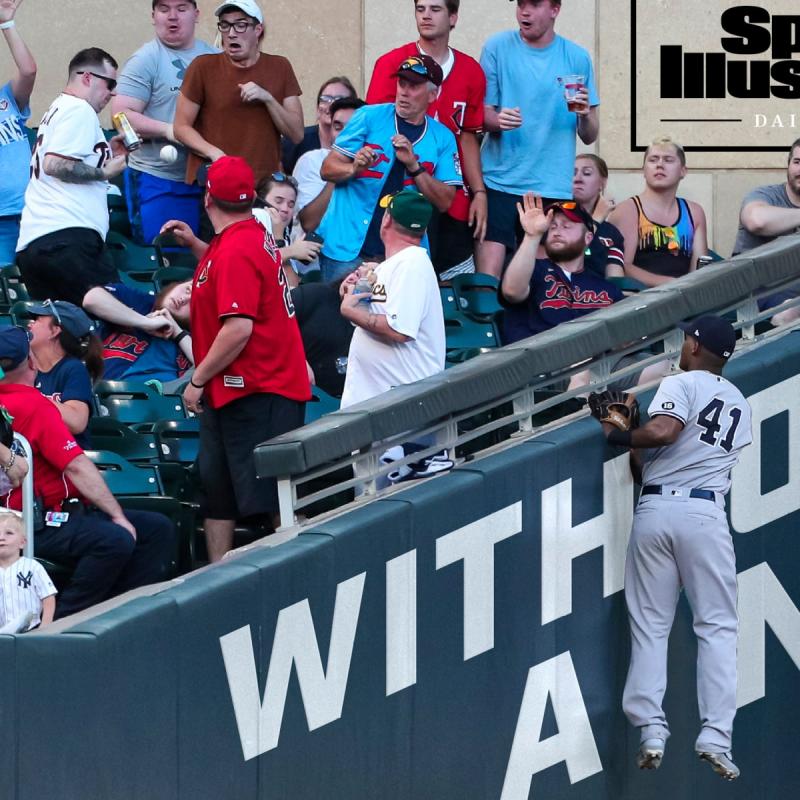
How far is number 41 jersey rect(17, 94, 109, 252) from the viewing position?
8.73 meters

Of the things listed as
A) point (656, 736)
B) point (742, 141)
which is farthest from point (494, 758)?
point (742, 141)

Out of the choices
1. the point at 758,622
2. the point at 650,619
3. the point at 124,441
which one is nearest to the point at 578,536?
the point at 650,619

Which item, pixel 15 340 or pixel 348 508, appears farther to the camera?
pixel 15 340

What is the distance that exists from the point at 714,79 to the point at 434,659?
285 inches

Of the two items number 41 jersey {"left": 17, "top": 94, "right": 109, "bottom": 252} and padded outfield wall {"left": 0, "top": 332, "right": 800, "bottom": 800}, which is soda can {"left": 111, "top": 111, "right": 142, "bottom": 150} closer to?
number 41 jersey {"left": 17, "top": 94, "right": 109, "bottom": 252}

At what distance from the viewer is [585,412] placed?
700cm

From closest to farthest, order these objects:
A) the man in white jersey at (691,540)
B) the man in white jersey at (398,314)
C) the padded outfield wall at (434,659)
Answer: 1. the padded outfield wall at (434,659)
2. the man in white jersey at (691,540)
3. the man in white jersey at (398,314)

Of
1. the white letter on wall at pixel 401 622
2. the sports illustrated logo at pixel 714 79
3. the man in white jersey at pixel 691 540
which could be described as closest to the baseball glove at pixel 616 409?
the man in white jersey at pixel 691 540

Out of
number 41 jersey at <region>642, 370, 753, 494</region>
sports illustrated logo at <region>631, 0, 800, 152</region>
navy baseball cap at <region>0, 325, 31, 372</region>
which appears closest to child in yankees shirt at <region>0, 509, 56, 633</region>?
navy baseball cap at <region>0, 325, 31, 372</region>

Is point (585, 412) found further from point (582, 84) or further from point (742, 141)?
point (742, 141)

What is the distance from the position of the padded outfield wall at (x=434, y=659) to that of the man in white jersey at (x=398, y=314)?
0.60m

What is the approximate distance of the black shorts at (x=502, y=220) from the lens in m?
9.48

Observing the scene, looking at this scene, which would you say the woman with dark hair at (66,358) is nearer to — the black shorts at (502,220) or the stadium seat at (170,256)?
the stadium seat at (170,256)

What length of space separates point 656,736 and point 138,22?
7.68m
